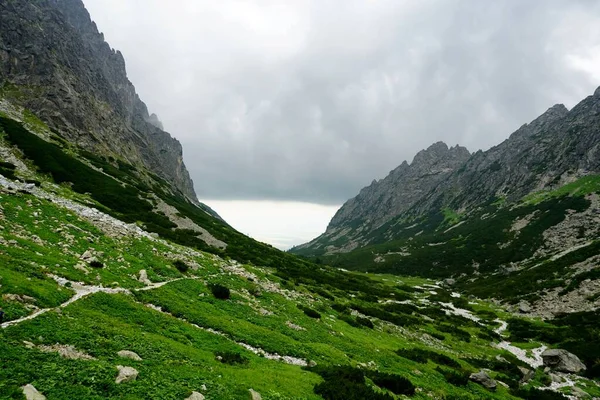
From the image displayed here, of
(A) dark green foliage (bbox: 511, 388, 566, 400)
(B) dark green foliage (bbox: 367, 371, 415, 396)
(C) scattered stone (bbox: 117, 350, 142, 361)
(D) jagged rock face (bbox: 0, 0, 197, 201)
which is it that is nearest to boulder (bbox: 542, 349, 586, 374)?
(A) dark green foliage (bbox: 511, 388, 566, 400)

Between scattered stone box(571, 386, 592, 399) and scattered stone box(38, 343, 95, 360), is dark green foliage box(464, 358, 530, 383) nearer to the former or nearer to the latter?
scattered stone box(571, 386, 592, 399)

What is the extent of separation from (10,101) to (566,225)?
195m

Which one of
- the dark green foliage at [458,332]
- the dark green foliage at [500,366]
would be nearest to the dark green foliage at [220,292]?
the dark green foliage at [500,366]

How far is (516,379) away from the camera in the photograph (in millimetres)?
31531

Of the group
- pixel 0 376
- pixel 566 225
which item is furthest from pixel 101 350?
pixel 566 225

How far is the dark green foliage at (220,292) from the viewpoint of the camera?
28770 millimetres

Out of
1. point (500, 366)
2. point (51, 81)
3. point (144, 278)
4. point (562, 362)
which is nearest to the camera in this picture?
point (144, 278)

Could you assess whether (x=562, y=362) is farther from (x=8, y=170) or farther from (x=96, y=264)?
(x=8, y=170)

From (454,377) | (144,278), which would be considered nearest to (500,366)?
(454,377)

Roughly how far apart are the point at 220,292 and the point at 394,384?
1540cm

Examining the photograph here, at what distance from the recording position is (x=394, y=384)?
2038 cm

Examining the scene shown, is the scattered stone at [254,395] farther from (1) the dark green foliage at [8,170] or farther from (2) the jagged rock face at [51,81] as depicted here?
(2) the jagged rock face at [51,81]

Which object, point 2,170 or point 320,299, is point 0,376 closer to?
point 320,299

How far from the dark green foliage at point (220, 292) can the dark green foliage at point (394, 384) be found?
44.7 feet
